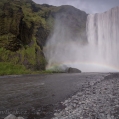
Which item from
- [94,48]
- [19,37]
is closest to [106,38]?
[94,48]

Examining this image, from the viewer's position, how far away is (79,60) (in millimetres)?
70750

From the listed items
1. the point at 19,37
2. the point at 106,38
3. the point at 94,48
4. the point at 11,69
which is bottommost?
the point at 11,69

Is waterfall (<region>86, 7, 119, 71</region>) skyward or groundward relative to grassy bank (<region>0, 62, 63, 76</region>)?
skyward

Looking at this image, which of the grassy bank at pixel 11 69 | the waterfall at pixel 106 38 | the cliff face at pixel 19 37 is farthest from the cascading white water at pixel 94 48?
the grassy bank at pixel 11 69

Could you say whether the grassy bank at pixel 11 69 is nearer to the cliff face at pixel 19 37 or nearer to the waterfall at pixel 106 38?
the cliff face at pixel 19 37

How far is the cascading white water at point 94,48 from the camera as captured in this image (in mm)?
61400

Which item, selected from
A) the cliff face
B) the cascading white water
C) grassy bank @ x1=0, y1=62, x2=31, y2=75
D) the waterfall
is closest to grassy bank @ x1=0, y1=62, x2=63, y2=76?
grassy bank @ x1=0, y1=62, x2=31, y2=75

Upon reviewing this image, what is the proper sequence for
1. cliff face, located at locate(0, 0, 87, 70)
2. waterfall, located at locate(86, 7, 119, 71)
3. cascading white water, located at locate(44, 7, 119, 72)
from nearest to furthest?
1. cliff face, located at locate(0, 0, 87, 70)
2. cascading white water, located at locate(44, 7, 119, 72)
3. waterfall, located at locate(86, 7, 119, 71)

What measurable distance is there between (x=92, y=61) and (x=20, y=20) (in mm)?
30295

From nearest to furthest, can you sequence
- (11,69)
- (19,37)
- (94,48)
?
(11,69)
(19,37)
(94,48)

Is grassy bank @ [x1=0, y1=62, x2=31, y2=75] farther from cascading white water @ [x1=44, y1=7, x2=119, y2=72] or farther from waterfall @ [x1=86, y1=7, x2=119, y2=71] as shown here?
waterfall @ [x1=86, y1=7, x2=119, y2=71]

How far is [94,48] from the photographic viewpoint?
221 feet

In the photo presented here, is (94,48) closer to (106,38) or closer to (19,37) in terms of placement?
(106,38)

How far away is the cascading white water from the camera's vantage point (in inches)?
2417
